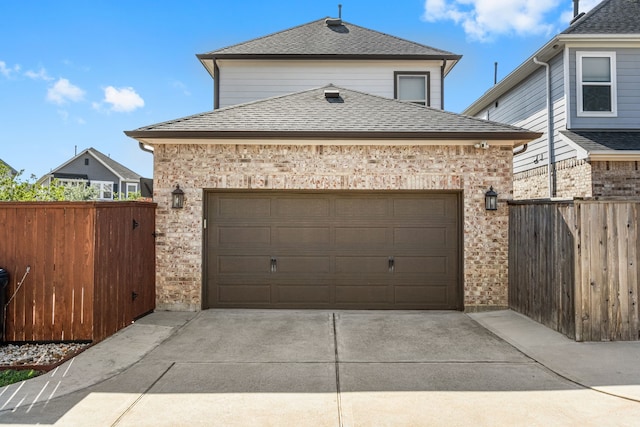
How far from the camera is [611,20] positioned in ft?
36.0

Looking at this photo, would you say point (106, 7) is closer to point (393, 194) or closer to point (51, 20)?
point (51, 20)

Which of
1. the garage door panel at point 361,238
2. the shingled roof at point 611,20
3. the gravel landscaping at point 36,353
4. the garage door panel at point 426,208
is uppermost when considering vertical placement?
the shingled roof at point 611,20

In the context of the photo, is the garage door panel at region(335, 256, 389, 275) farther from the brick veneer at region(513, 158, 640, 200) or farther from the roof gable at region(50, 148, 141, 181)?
the roof gable at region(50, 148, 141, 181)

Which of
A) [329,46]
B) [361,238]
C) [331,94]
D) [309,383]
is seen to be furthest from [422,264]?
[329,46]

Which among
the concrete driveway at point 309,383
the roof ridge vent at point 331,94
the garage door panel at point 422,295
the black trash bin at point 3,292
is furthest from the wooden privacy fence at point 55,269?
the roof ridge vent at point 331,94

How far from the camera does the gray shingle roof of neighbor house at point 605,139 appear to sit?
9.42m

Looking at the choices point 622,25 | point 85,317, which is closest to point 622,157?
point 622,25

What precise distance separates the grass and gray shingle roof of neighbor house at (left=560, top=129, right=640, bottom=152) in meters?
10.7

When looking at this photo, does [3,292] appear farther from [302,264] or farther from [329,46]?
[329,46]

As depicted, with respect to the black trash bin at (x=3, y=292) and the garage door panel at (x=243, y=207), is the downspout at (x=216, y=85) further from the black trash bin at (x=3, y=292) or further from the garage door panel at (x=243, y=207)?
the black trash bin at (x=3, y=292)

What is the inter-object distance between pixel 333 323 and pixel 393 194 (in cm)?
265

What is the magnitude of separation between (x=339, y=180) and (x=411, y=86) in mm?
5709

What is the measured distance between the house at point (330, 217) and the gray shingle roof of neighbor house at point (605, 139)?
2913mm

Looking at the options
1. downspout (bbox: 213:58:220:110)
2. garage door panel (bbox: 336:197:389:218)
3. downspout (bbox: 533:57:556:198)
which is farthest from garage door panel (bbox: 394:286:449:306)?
downspout (bbox: 213:58:220:110)
